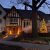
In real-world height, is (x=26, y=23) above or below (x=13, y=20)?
below

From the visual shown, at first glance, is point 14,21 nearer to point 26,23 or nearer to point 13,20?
point 13,20

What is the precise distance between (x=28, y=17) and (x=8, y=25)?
23.8ft

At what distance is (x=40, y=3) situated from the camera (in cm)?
3819

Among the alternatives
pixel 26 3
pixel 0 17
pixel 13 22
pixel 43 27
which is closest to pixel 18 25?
pixel 13 22

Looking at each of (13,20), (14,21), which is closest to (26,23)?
(14,21)

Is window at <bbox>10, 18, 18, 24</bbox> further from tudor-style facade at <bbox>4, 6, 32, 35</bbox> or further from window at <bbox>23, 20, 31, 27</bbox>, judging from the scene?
window at <bbox>23, 20, 31, 27</bbox>

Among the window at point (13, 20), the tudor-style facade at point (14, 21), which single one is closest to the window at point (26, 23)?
the tudor-style facade at point (14, 21)

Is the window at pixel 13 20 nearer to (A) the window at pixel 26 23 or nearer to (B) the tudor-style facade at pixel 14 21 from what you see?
(B) the tudor-style facade at pixel 14 21

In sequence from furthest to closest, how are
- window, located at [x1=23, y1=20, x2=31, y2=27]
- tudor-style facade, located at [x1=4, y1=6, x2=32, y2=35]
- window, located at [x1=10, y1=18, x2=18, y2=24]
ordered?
1. window, located at [x1=23, y1=20, x2=31, y2=27]
2. window, located at [x1=10, y1=18, x2=18, y2=24]
3. tudor-style facade, located at [x1=4, y1=6, x2=32, y2=35]

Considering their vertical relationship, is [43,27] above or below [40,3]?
below

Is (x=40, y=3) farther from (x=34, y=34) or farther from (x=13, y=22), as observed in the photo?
(x=13, y=22)

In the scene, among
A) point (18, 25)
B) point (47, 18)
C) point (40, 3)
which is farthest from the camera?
point (47, 18)

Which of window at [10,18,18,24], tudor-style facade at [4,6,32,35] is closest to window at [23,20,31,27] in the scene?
tudor-style facade at [4,6,32,35]

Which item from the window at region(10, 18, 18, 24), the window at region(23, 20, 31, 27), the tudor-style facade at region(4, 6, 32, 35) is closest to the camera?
the tudor-style facade at region(4, 6, 32, 35)
